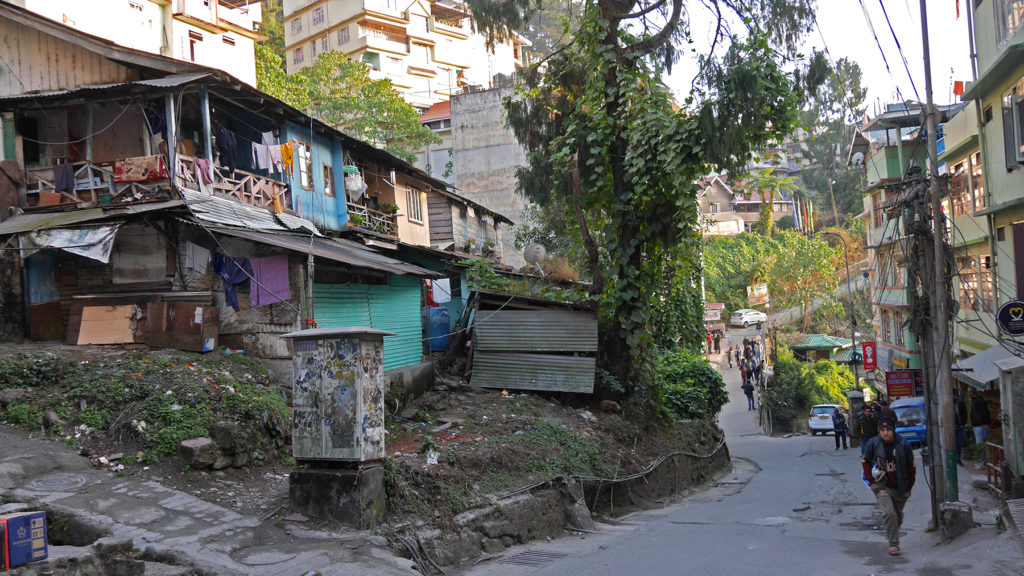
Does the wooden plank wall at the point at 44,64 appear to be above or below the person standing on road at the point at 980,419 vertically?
above

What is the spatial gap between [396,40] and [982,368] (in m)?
48.7

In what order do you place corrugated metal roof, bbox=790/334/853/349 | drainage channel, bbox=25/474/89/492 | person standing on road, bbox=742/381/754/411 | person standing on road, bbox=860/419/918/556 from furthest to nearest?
corrugated metal roof, bbox=790/334/853/349
person standing on road, bbox=742/381/754/411
person standing on road, bbox=860/419/918/556
drainage channel, bbox=25/474/89/492

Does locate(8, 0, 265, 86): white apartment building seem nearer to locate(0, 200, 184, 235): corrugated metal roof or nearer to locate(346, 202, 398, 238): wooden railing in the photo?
locate(346, 202, 398, 238): wooden railing

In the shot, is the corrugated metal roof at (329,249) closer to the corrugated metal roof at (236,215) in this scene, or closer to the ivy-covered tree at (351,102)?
the corrugated metal roof at (236,215)

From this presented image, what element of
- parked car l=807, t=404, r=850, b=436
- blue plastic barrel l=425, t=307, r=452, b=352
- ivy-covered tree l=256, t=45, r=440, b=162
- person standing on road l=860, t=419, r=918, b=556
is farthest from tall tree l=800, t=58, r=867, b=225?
person standing on road l=860, t=419, r=918, b=556

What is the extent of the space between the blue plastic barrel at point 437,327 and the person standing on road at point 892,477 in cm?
1288

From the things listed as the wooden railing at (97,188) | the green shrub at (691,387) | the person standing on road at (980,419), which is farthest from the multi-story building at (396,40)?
the person standing on road at (980,419)

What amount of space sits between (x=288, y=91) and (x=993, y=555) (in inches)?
1188

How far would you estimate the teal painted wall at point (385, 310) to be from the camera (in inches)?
580

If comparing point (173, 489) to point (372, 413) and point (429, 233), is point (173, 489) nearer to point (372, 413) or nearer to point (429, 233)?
point (372, 413)

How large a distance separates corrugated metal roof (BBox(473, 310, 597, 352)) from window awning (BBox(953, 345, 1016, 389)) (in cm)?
866

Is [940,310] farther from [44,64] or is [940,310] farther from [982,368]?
[44,64]

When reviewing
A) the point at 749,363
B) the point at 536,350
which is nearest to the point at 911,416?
the point at 536,350

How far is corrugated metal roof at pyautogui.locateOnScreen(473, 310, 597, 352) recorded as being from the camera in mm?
16766
